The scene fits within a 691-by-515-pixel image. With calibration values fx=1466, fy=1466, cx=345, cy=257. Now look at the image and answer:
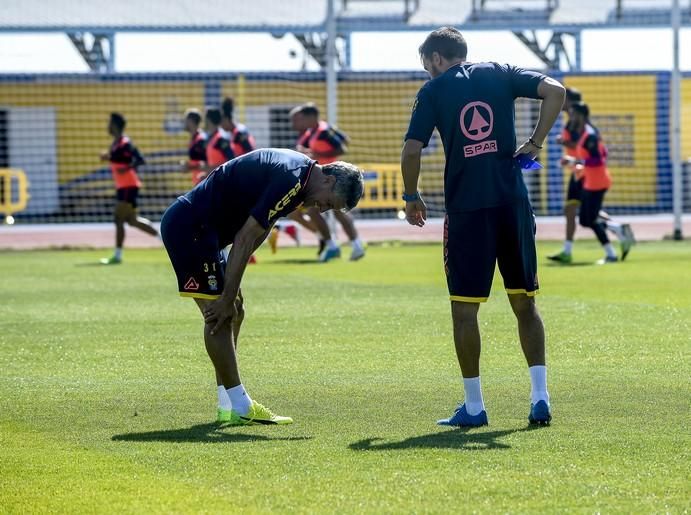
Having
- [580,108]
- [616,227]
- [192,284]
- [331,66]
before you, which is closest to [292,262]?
Result: [616,227]

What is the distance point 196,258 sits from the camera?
26.7 feet

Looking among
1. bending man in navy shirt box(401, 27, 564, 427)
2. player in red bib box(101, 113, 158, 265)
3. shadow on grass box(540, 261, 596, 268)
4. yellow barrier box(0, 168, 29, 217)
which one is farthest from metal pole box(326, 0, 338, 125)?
bending man in navy shirt box(401, 27, 564, 427)

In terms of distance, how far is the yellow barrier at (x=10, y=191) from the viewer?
3228cm

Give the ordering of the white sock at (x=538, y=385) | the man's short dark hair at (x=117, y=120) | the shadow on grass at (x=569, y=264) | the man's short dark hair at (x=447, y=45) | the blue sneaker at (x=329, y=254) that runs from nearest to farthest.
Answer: the white sock at (x=538, y=385), the man's short dark hair at (x=447, y=45), the shadow on grass at (x=569, y=264), the blue sneaker at (x=329, y=254), the man's short dark hair at (x=117, y=120)

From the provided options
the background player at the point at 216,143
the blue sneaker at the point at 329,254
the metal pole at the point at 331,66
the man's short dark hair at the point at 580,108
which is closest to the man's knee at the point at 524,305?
the man's short dark hair at the point at 580,108

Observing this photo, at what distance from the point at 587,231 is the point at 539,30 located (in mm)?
4386

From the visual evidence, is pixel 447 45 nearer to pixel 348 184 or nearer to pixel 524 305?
pixel 348 184

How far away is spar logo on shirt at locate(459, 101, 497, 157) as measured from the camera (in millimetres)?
8109

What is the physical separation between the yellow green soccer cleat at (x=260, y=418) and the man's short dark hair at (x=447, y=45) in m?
2.19

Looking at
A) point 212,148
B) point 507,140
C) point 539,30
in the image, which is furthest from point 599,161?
point 507,140

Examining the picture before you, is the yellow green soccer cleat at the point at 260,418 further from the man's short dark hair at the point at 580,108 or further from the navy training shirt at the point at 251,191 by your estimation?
the man's short dark hair at the point at 580,108

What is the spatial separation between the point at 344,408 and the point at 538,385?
1.16 m

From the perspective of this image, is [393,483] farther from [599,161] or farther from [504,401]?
[599,161]

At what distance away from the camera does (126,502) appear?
6.01 meters
